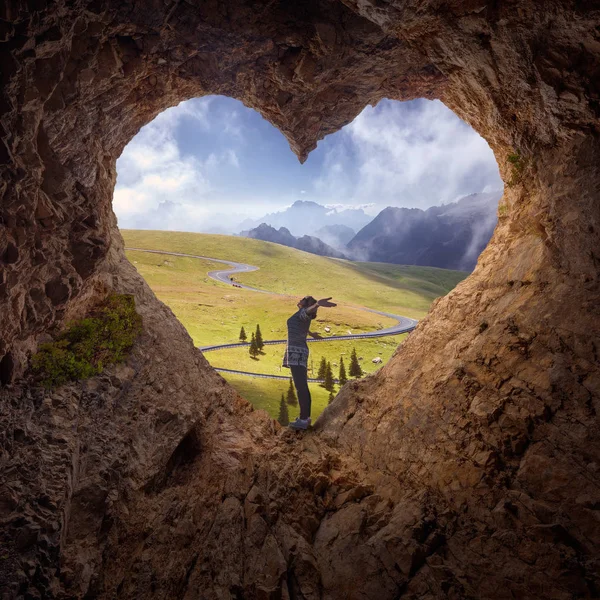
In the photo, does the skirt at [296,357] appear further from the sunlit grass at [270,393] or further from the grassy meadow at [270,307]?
the grassy meadow at [270,307]

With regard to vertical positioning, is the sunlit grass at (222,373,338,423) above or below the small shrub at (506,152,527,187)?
below

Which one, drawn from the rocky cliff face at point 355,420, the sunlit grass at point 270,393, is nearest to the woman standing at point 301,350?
the rocky cliff face at point 355,420

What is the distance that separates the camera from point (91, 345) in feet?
37.6

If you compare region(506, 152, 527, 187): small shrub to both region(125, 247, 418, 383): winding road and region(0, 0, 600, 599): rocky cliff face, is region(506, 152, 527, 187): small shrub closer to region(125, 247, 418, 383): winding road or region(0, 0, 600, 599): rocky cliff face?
region(0, 0, 600, 599): rocky cliff face

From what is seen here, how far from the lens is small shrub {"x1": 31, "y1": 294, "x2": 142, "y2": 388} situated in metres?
10.1

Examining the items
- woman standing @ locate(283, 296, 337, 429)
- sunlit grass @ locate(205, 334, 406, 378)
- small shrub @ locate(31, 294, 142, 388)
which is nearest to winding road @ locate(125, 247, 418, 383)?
sunlit grass @ locate(205, 334, 406, 378)

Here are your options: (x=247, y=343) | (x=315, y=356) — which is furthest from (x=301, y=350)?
(x=247, y=343)

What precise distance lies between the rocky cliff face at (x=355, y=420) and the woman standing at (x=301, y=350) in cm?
219

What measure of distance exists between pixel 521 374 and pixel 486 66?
8.75 metres

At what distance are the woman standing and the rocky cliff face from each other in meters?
2.19

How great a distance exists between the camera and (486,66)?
9062mm

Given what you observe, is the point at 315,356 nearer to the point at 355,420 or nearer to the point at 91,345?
the point at 355,420

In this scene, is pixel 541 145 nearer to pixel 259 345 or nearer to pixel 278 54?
pixel 278 54

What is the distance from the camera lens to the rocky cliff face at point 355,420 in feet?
24.7
